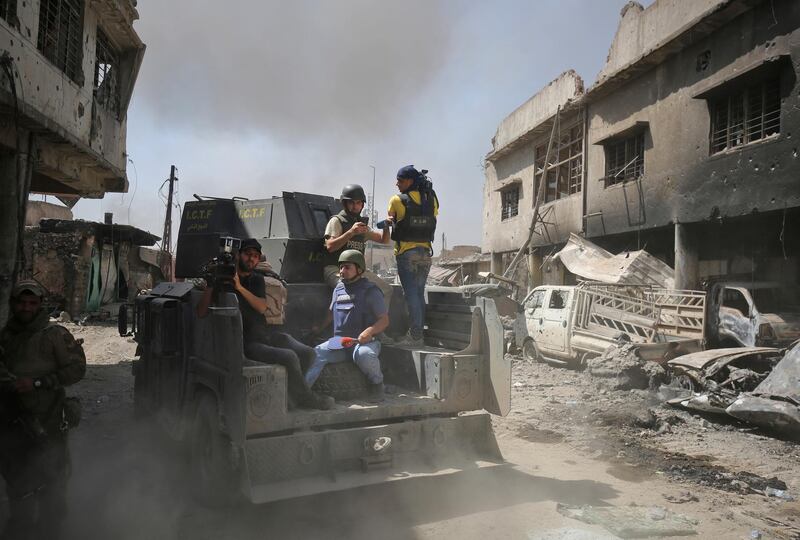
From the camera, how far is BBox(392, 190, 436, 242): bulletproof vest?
530 centimetres

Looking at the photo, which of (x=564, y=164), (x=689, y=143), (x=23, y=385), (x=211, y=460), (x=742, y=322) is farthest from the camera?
(x=564, y=164)

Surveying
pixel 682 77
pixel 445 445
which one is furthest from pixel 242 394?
pixel 682 77

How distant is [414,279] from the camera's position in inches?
211

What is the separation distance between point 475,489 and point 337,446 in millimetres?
1277

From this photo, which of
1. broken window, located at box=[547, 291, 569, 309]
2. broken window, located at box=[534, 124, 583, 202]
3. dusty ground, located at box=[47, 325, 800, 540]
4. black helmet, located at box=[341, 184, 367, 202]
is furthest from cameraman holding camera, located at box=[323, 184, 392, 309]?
broken window, located at box=[534, 124, 583, 202]

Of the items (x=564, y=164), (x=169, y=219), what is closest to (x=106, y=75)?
(x=564, y=164)

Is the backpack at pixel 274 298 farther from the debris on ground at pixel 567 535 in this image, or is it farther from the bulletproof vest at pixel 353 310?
the debris on ground at pixel 567 535

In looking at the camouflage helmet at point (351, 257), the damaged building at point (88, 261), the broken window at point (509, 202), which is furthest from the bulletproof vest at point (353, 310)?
the broken window at point (509, 202)

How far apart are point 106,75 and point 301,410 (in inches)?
415

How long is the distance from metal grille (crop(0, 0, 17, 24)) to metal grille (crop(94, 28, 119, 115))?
10.7ft

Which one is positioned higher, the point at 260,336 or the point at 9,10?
the point at 9,10

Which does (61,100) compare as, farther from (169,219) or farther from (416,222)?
(169,219)

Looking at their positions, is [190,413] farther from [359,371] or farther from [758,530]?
[758,530]

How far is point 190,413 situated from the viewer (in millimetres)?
4570
